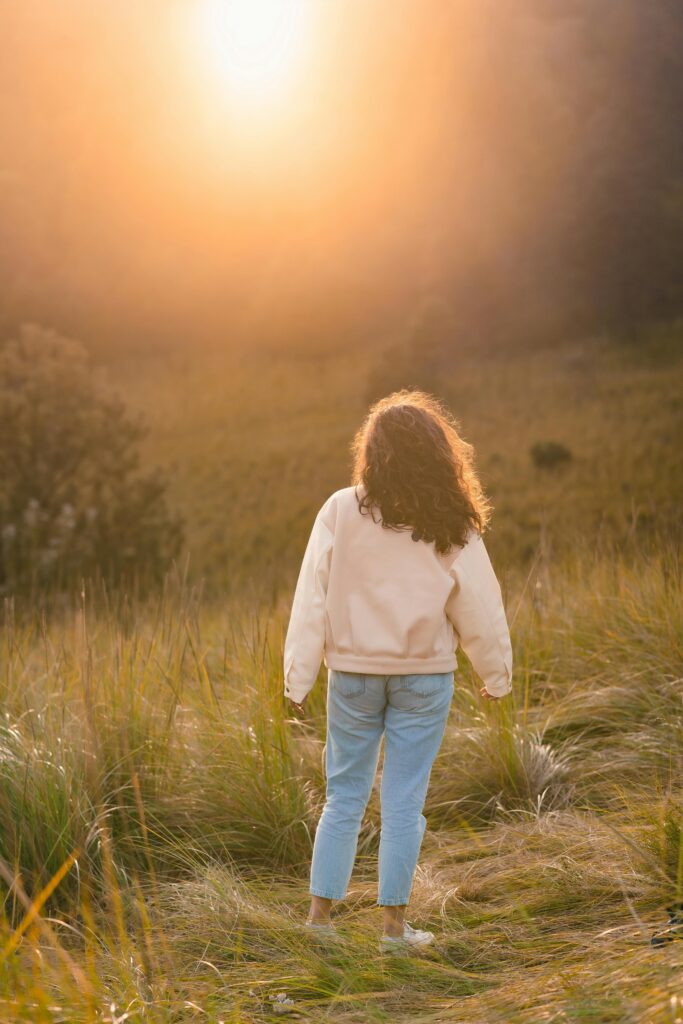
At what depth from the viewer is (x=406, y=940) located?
2.92 m

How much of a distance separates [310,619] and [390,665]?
0.95ft

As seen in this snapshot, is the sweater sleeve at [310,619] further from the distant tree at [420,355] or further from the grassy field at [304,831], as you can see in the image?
the distant tree at [420,355]

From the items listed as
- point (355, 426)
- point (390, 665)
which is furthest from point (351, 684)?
point (355, 426)

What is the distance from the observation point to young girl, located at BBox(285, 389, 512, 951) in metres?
3.11

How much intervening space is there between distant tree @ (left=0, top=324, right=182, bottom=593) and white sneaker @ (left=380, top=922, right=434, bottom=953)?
41.2 feet

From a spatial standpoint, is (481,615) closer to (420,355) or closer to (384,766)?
(384,766)

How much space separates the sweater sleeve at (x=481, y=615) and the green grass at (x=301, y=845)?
2.17 ft

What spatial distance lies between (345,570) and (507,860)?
1.27 meters

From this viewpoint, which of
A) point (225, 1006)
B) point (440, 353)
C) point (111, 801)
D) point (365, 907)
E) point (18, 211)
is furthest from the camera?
point (440, 353)

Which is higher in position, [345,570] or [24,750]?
[345,570]

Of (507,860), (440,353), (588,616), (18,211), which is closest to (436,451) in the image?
(507,860)

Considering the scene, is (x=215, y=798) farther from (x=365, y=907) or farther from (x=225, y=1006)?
(x=225, y=1006)

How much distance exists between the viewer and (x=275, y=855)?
3.93 meters

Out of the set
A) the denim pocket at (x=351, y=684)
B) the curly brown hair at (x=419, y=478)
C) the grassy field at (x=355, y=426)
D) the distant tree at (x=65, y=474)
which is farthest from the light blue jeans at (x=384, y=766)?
the grassy field at (x=355, y=426)
